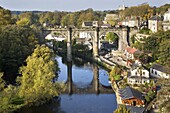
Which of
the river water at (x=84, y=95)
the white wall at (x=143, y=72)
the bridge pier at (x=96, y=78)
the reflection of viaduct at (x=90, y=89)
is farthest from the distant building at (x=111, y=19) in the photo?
the white wall at (x=143, y=72)

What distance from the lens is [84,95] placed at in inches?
1282

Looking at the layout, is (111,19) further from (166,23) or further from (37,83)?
(37,83)

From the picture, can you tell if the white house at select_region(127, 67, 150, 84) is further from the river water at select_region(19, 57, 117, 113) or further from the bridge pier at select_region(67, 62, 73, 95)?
the bridge pier at select_region(67, 62, 73, 95)

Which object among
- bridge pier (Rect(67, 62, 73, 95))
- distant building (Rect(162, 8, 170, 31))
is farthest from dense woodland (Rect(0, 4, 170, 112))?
distant building (Rect(162, 8, 170, 31))

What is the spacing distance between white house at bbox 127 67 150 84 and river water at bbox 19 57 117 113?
264cm

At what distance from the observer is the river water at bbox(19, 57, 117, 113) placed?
2705cm

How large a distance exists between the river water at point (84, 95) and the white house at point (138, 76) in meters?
2.64

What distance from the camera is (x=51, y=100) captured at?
93.7 feet

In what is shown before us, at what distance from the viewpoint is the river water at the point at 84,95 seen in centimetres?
2705

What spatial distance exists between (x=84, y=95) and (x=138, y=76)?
6.44 meters

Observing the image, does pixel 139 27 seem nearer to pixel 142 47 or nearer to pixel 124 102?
pixel 142 47

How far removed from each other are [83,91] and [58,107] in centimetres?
727

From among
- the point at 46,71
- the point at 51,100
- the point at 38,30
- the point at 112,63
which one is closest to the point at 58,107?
the point at 51,100

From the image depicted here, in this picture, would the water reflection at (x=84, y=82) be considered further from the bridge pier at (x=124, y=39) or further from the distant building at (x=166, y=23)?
the distant building at (x=166, y=23)
